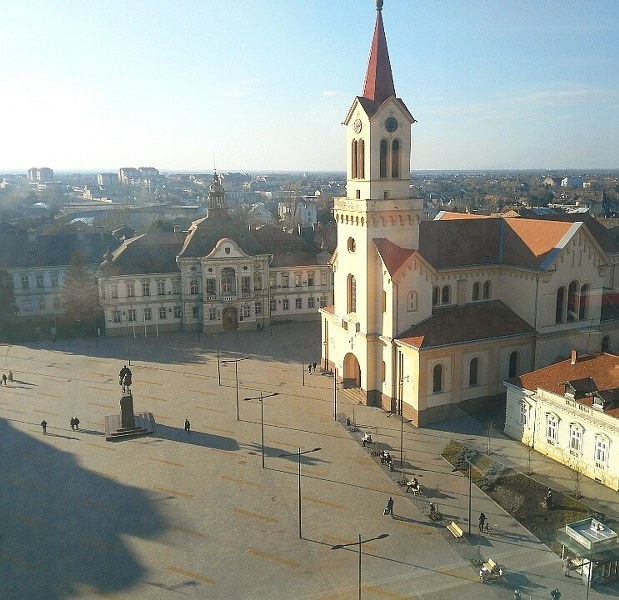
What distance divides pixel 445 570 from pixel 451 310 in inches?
894

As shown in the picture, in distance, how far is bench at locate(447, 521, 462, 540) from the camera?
29034mm

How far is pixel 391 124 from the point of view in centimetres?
4428

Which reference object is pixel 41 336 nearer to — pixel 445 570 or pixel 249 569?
pixel 249 569

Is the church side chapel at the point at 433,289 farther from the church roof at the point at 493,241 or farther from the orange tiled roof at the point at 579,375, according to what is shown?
the orange tiled roof at the point at 579,375

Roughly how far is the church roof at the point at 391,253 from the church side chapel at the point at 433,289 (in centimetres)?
10

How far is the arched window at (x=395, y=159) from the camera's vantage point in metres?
44.9

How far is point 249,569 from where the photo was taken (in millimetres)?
26891

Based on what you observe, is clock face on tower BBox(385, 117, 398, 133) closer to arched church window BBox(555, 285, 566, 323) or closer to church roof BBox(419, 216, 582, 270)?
church roof BBox(419, 216, 582, 270)

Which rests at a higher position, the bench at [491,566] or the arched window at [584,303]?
the arched window at [584,303]

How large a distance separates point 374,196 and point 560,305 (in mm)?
16150

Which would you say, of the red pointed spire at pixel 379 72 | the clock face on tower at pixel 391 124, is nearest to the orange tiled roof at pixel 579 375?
the clock face on tower at pixel 391 124

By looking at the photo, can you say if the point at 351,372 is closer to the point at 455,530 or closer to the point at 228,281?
the point at 455,530

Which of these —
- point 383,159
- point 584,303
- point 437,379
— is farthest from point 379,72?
point 584,303

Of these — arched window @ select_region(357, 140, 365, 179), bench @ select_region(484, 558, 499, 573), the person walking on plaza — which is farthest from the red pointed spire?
bench @ select_region(484, 558, 499, 573)
